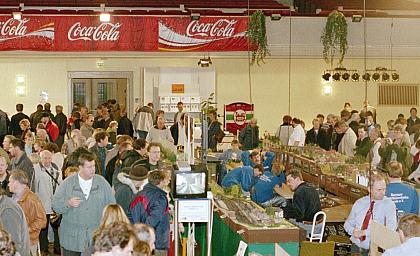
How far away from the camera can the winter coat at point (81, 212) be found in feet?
26.9

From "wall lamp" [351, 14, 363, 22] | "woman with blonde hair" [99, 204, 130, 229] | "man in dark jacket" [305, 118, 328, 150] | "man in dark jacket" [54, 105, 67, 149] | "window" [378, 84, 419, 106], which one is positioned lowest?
"woman with blonde hair" [99, 204, 130, 229]

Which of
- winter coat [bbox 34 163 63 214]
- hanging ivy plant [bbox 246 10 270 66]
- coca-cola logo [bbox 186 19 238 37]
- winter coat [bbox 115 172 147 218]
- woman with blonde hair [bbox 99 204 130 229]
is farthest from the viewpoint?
coca-cola logo [bbox 186 19 238 37]

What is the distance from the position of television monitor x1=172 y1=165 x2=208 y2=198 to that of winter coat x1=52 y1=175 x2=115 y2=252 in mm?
676

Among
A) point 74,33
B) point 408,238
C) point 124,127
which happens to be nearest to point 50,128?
point 124,127

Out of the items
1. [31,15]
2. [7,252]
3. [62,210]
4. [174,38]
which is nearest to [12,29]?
[31,15]

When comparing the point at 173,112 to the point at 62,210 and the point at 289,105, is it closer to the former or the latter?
the point at 289,105

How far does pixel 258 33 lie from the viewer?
58.9 ft

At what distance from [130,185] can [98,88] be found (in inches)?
500

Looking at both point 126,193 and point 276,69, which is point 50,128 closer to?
point 126,193

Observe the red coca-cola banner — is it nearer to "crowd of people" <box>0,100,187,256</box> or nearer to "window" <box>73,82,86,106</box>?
"window" <box>73,82,86,106</box>

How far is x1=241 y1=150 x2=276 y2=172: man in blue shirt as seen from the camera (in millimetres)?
13344

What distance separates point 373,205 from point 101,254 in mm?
3945

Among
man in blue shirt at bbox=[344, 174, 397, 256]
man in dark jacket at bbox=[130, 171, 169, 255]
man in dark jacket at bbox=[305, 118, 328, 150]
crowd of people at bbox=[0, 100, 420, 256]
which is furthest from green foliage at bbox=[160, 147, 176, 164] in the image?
man in dark jacket at bbox=[305, 118, 328, 150]

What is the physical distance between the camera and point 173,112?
66.8 ft
